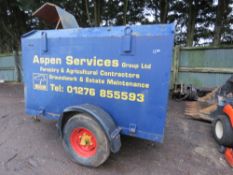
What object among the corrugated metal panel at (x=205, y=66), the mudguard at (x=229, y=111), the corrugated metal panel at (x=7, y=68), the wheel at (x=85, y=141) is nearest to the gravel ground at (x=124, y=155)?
the wheel at (x=85, y=141)

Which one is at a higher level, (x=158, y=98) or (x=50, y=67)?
(x=50, y=67)

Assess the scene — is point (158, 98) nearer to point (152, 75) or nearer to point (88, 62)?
point (152, 75)

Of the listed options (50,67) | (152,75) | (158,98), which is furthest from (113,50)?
(50,67)

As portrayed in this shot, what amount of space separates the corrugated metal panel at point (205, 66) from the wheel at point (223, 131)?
11.5 ft

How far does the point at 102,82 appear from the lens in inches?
106

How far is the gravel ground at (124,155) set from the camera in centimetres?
272

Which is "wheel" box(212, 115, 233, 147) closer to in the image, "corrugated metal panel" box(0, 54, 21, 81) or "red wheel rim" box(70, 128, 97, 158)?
"red wheel rim" box(70, 128, 97, 158)

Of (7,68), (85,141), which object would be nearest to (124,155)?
(85,141)

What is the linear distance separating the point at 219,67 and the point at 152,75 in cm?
522

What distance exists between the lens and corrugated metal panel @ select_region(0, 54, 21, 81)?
34.6ft

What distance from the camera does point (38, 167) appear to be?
276 centimetres

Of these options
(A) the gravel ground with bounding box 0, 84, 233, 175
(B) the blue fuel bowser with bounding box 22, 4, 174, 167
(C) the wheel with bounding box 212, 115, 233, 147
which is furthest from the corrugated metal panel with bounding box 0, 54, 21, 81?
(C) the wheel with bounding box 212, 115, 233, 147

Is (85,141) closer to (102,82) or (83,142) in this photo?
(83,142)

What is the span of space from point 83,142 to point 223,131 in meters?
2.24
